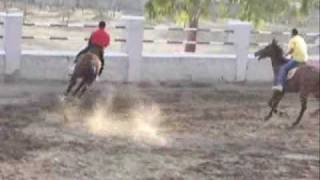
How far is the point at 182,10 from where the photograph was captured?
18594mm

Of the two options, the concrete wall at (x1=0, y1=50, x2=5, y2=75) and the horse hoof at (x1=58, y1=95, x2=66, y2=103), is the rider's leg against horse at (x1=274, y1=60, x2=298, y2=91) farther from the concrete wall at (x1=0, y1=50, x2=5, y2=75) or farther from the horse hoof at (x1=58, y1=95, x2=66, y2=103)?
the concrete wall at (x1=0, y1=50, x2=5, y2=75)

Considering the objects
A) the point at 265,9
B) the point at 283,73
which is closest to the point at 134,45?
the point at 265,9

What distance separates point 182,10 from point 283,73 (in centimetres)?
495

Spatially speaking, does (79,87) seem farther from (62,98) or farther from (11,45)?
(11,45)

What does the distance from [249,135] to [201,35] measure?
1428 centimetres

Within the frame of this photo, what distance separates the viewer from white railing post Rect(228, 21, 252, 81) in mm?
19266

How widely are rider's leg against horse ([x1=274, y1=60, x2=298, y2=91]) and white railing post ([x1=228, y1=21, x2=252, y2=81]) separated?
4.90 metres

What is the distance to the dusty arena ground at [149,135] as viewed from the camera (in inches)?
406

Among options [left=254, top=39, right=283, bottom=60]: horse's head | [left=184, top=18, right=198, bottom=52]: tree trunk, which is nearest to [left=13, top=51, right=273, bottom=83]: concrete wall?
[left=184, top=18, right=198, bottom=52]: tree trunk

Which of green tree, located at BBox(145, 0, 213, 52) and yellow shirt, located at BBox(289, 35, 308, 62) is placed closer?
yellow shirt, located at BBox(289, 35, 308, 62)

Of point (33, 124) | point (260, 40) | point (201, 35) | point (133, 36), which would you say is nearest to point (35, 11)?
point (201, 35)

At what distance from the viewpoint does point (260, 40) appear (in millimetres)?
24578

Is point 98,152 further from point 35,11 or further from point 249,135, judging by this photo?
point 35,11

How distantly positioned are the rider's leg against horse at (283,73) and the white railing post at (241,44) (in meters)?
4.90
